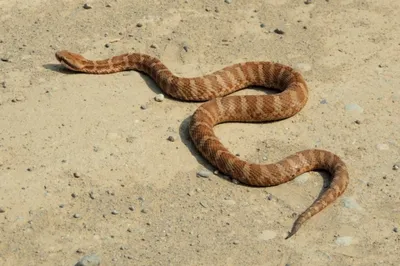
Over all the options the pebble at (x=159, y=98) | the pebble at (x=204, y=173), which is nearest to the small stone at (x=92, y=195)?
the pebble at (x=204, y=173)

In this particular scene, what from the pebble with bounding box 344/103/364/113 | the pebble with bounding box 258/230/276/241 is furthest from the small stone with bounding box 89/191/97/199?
the pebble with bounding box 344/103/364/113

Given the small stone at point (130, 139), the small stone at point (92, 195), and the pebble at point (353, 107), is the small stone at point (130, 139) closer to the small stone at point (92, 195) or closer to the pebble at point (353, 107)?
the small stone at point (92, 195)

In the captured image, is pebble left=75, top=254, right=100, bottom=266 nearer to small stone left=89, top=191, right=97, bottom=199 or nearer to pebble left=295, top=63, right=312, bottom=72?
small stone left=89, top=191, right=97, bottom=199

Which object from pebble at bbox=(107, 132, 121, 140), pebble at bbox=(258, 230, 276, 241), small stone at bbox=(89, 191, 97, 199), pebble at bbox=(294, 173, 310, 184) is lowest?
pebble at bbox=(107, 132, 121, 140)

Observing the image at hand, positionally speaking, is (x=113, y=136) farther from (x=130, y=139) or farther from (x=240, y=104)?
(x=240, y=104)

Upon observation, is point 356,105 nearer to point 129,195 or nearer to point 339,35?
point 339,35

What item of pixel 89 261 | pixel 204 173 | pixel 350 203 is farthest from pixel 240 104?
pixel 89 261
